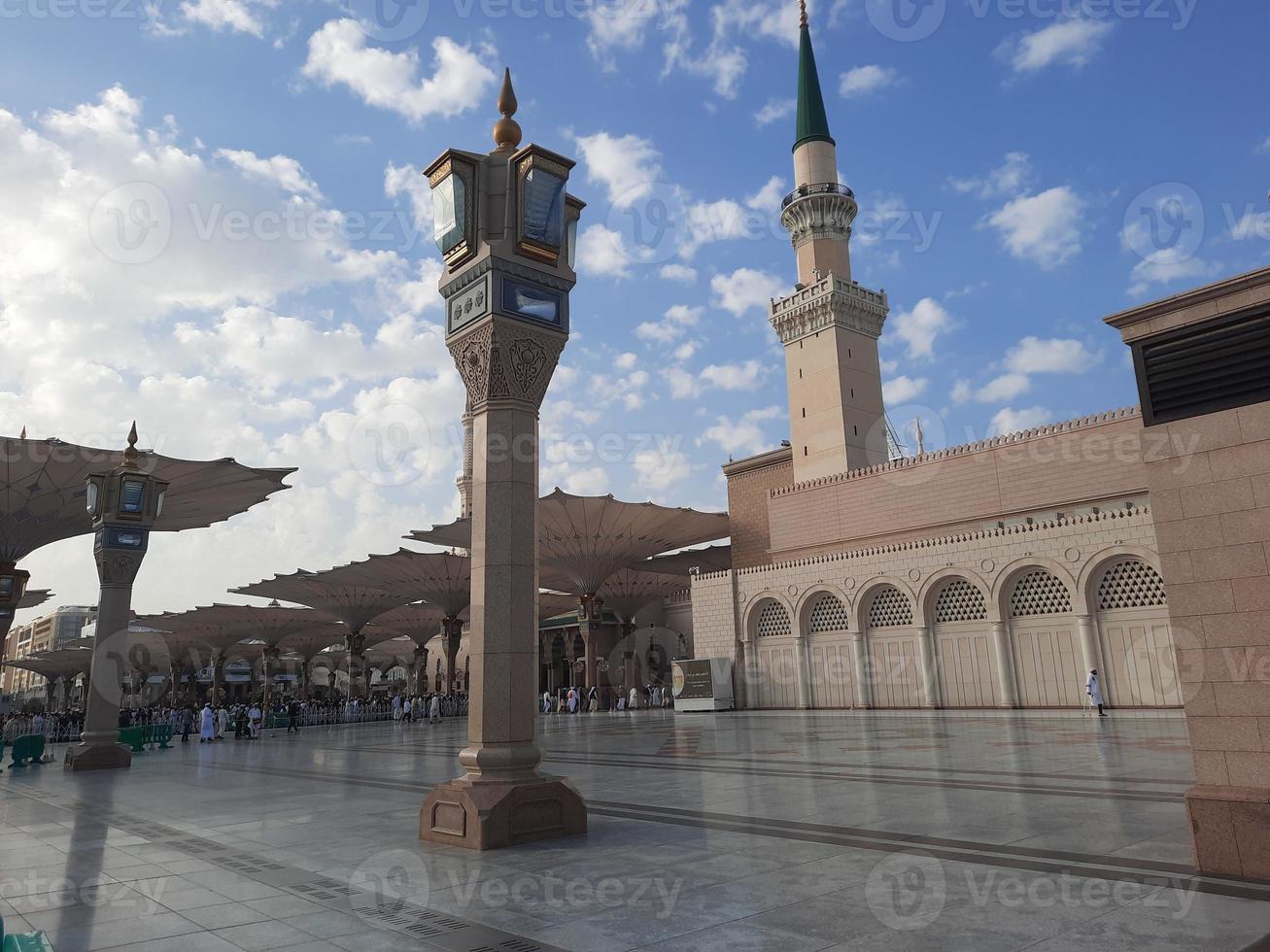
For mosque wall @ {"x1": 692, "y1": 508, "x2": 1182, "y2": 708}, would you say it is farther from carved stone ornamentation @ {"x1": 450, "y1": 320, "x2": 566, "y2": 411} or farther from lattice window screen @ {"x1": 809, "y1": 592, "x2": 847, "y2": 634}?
carved stone ornamentation @ {"x1": 450, "y1": 320, "x2": 566, "y2": 411}

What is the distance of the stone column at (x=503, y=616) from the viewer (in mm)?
5574

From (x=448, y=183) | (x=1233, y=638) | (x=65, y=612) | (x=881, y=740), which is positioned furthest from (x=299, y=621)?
(x=65, y=612)

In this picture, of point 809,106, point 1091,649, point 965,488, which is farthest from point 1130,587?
point 809,106

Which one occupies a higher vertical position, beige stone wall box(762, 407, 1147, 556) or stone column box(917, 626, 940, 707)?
beige stone wall box(762, 407, 1147, 556)

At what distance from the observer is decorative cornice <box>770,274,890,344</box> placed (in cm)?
3669

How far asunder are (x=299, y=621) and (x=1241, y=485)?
45.6 m

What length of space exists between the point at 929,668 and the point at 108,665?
18562 mm

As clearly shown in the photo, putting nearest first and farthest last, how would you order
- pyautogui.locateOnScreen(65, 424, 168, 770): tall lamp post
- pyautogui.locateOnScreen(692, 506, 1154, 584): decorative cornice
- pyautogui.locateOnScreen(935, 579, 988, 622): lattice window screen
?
pyautogui.locateOnScreen(65, 424, 168, 770): tall lamp post < pyautogui.locateOnScreen(692, 506, 1154, 584): decorative cornice < pyautogui.locateOnScreen(935, 579, 988, 622): lattice window screen

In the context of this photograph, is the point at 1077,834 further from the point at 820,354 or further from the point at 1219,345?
the point at 820,354

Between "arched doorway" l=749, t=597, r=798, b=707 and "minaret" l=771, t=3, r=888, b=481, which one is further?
"minaret" l=771, t=3, r=888, b=481

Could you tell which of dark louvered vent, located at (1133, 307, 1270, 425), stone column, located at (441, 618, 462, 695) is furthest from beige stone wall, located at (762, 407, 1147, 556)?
dark louvered vent, located at (1133, 307, 1270, 425)

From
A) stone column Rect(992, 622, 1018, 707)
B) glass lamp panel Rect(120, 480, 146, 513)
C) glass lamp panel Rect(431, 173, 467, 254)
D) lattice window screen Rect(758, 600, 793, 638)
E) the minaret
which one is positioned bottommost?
stone column Rect(992, 622, 1018, 707)

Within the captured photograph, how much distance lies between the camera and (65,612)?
99.8m

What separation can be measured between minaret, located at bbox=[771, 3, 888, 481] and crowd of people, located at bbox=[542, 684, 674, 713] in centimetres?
1137
